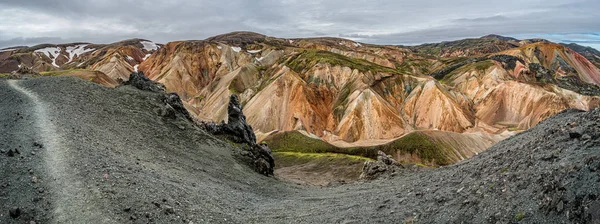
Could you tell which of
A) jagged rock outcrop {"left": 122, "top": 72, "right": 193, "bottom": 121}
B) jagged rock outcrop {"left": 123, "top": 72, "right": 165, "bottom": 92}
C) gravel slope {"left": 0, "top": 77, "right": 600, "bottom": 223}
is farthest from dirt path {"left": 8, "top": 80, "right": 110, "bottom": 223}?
jagged rock outcrop {"left": 123, "top": 72, "right": 165, "bottom": 92}

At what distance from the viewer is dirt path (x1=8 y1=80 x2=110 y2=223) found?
12234mm

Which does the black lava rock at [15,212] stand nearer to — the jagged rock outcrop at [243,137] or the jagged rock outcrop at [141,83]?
the jagged rock outcrop at [243,137]

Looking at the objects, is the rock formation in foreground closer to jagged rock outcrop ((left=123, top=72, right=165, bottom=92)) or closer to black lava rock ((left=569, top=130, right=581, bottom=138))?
jagged rock outcrop ((left=123, top=72, right=165, bottom=92))

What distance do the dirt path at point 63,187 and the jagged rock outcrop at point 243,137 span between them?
17743mm

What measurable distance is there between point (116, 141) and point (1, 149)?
768 cm

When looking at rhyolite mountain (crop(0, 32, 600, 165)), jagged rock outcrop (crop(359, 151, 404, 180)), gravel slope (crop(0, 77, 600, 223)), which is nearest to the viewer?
gravel slope (crop(0, 77, 600, 223))

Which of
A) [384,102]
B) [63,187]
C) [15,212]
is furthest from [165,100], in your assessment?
[384,102]

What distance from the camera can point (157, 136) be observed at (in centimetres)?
2852

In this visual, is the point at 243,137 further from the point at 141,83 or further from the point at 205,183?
the point at 205,183

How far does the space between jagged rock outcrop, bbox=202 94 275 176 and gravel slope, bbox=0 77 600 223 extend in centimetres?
627

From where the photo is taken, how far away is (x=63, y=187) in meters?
13.6

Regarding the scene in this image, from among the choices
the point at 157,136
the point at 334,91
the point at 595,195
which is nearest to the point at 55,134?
the point at 157,136

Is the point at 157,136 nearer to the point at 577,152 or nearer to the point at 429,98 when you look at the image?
the point at 577,152

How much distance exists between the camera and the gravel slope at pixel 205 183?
991 cm
